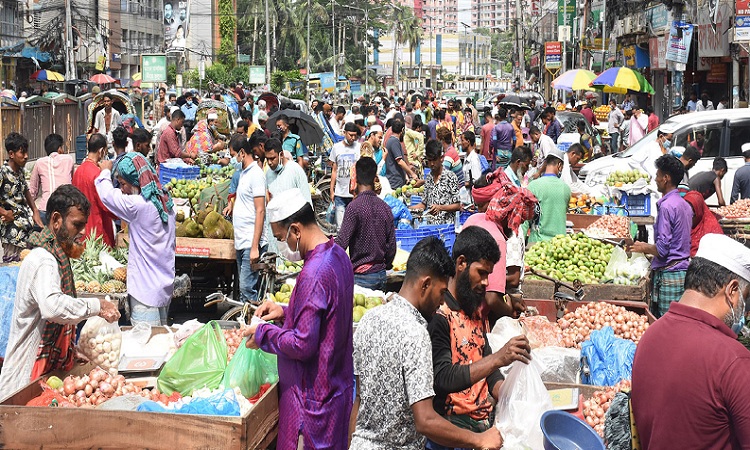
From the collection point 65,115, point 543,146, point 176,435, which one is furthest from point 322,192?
point 65,115

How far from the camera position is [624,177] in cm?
1523

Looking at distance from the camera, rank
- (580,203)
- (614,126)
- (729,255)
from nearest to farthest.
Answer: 1. (729,255)
2. (580,203)
3. (614,126)

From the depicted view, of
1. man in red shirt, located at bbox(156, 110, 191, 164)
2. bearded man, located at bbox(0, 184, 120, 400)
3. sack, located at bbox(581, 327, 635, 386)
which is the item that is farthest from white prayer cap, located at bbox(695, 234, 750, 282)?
man in red shirt, located at bbox(156, 110, 191, 164)

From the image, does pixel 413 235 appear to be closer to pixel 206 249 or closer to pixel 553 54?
pixel 206 249

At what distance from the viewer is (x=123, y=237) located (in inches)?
402

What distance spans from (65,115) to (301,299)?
85.1ft

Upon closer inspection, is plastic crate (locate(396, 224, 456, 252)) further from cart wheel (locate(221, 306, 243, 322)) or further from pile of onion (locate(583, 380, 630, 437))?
pile of onion (locate(583, 380, 630, 437))

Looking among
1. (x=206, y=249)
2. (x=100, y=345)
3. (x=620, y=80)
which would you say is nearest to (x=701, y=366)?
(x=100, y=345)

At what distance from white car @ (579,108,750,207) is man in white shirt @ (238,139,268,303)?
854 cm

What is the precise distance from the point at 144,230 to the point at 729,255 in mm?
5105

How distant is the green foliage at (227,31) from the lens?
94062 millimetres

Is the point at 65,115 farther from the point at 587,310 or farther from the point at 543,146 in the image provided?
the point at 587,310

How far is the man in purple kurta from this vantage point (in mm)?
4348

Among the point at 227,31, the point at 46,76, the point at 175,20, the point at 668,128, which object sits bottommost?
the point at 668,128
